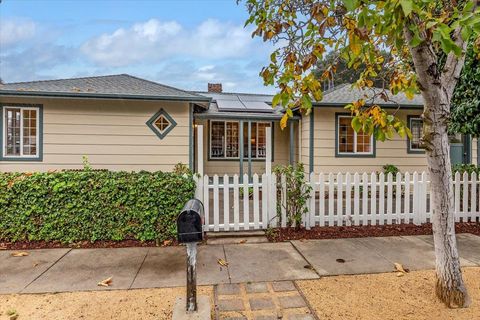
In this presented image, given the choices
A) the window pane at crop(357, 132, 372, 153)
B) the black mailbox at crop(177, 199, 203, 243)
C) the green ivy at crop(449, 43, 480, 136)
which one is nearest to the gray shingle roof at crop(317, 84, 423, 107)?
the window pane at crop(357, 132, 372, 153)

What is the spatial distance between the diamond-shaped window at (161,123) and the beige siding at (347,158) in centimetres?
469

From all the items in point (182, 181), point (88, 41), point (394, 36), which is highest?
point (88, 41)

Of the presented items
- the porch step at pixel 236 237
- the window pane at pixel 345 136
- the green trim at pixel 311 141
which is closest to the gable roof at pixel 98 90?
the green trim at pixel 311 141

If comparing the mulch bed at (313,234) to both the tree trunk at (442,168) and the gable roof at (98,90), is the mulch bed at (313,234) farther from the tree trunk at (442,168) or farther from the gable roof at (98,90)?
the gable roof at (98,90)

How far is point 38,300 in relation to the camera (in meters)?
3.08

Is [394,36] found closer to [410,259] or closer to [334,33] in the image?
[334,33]

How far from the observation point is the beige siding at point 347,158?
9758 millimetres

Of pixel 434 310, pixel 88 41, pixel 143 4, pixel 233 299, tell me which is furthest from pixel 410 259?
pixel 88 41

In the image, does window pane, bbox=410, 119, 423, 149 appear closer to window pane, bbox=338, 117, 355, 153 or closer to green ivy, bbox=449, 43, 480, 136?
window pane, bbox=338, 117, 355, 153

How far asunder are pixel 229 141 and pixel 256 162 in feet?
4.90

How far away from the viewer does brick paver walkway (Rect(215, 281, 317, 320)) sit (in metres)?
2.78

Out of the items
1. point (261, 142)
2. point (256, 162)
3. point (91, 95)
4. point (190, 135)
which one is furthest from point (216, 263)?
point (261, 142)

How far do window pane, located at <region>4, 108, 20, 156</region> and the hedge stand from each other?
4371 millimetres

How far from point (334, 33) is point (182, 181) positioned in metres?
3.29
